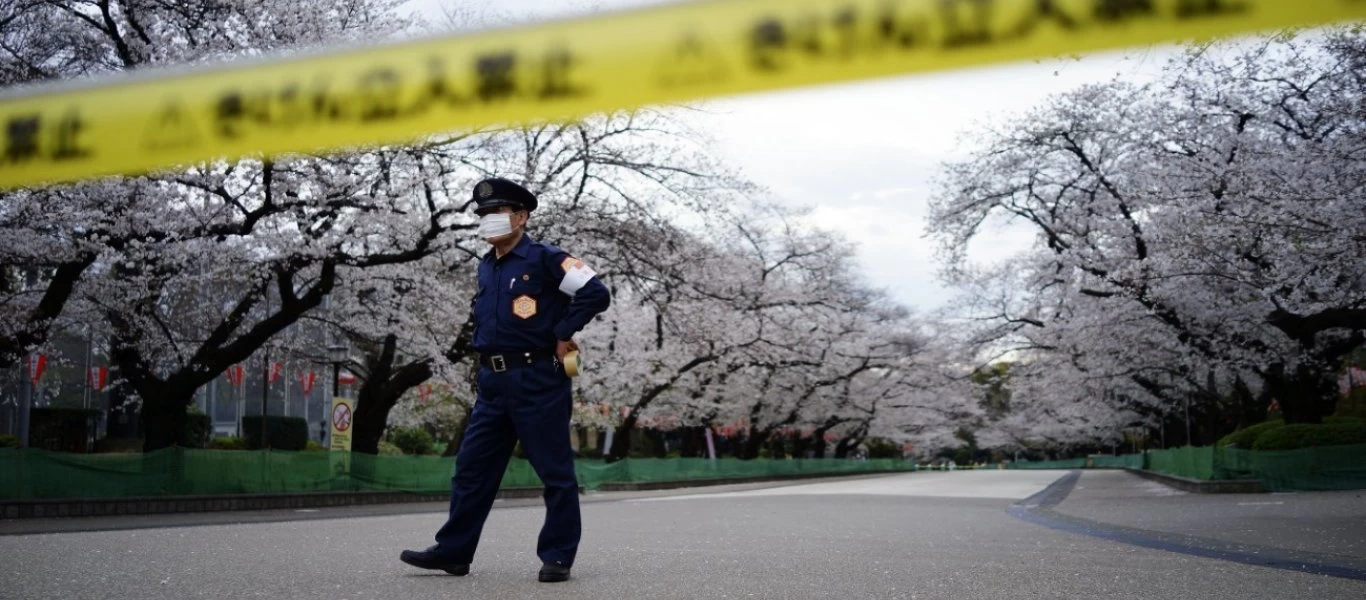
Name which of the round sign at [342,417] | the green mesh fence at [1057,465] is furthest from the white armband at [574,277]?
the green mesh fence at [1057,465]

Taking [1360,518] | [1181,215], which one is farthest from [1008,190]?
[1360,518]

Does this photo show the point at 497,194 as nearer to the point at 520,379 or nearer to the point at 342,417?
the point at 520,379

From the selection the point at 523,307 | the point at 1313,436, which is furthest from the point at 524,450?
the point at 1313,436

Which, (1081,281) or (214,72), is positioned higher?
(1081,281)

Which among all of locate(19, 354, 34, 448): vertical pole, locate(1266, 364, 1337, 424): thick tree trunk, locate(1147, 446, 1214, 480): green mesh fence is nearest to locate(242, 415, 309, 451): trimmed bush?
locate(19, 354, 34, 448): vertical pole

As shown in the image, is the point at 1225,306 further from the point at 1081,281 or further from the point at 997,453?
the point at 997,453

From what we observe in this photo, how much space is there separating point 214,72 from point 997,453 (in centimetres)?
14923

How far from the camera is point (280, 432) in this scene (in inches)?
1583

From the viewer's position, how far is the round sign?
1997 centimetres

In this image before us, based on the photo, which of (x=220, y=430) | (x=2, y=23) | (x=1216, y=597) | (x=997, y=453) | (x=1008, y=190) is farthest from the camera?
(x=997, y=453)

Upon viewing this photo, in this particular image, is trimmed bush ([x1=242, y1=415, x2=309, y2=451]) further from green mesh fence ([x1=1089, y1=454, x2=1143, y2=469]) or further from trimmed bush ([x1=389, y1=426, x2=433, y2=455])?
green mesh fence ([x1=1089, y1=454, x2=1143, y2=469])

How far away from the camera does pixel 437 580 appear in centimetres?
503

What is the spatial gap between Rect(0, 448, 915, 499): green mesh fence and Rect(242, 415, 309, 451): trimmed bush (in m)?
14.5

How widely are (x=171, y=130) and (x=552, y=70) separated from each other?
0.54 m
